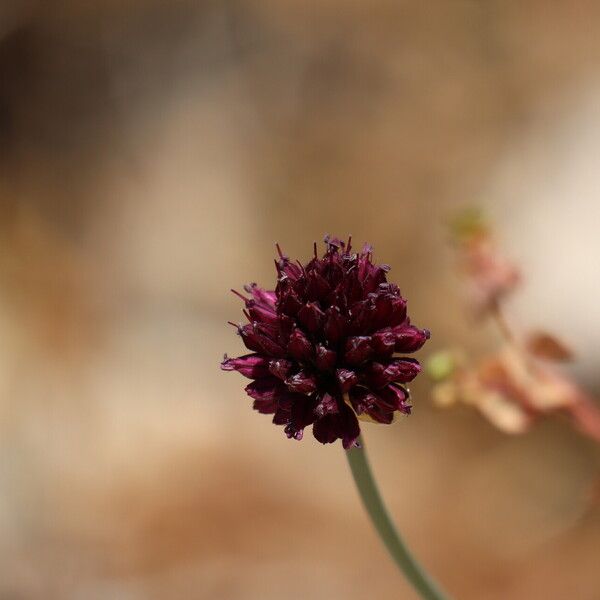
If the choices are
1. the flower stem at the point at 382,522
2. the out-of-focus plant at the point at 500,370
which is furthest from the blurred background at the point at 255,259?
the flower stem at the point at 382,522

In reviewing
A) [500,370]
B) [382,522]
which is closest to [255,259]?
[500,370]

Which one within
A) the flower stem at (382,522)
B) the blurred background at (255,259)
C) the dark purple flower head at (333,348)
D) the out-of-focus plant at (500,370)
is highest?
the blurred background at (255,259)

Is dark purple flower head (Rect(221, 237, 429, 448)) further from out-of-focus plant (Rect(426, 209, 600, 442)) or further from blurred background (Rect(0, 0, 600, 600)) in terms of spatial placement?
blurred background (Rect(0, 0, 600, 600))

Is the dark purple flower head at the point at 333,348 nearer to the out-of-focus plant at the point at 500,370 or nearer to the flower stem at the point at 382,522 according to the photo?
the flower stem at the point at 382,522

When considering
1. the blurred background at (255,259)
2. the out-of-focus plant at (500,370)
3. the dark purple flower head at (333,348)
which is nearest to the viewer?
the dark purple flower head at (333,348)

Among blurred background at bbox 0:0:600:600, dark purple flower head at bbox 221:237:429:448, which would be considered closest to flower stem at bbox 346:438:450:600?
dark purple flower head at bbox 221:237:429:448
